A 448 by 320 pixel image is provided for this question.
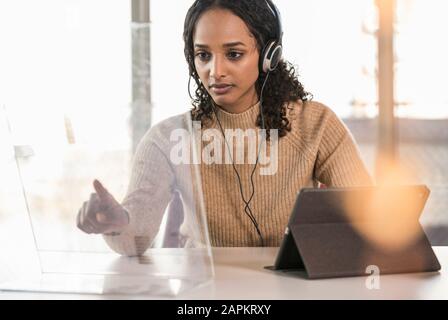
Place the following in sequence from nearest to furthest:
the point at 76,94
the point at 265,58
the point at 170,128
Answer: the point at 76,94 < the point at 170,128 < the point at 265,58

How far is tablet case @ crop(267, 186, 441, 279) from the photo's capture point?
1.19 meters

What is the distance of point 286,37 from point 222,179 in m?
1.45

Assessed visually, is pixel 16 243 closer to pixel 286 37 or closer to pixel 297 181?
pixel 297 181

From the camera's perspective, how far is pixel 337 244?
47.9 inches

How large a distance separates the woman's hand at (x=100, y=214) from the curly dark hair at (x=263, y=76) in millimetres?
563

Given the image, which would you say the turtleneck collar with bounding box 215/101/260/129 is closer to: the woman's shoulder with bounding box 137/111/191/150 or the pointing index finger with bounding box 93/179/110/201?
the woman's shoulder with bounding box 137/111/191/150

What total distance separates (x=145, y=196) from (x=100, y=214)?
9cm

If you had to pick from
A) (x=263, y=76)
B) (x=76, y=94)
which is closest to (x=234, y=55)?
(x=263, y=76)

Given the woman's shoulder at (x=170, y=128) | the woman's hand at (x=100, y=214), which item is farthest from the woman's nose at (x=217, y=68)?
the woman's hand at (x=100, y=214)

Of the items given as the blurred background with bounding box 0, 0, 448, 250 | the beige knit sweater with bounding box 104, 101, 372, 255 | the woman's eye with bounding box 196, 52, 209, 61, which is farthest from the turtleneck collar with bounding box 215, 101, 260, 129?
the blurred background with bounding box 0, 0, 448, 250

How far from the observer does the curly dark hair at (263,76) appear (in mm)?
1732

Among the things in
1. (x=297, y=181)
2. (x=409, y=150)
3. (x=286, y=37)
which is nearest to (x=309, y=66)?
(x=286, y=37)
